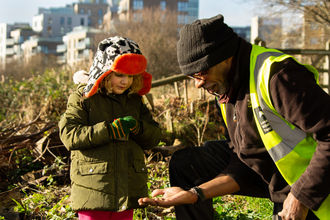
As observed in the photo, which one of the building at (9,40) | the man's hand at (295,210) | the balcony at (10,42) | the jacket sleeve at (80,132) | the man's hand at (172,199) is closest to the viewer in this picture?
the man's hand at (295,210)

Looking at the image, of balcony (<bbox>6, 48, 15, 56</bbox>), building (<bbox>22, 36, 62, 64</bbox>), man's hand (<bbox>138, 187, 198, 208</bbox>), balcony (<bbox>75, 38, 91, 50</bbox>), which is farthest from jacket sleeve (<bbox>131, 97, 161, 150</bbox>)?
balcony (<bbox>6, 48, 15, 56</bbox>)

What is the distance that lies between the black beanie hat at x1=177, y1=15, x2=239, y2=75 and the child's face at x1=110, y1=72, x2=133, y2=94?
26.2 inches

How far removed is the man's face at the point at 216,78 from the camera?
6.91 ft

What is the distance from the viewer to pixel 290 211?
5.96 ft

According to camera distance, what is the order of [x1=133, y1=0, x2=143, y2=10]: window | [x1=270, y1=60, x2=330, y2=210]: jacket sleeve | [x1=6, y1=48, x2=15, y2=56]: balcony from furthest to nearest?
1. [x1=6, y1=48, x2=15, y2=56]: balcony
2. [x1=133, y1=0, x2=143, y2=10]: window
3. [x1=270, y1=60, x2=330, y2=210]: jacket sleeve

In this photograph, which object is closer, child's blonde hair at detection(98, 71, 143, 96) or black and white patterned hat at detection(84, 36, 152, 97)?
black and white patterned hat at detection(84, 36, 152, 97)

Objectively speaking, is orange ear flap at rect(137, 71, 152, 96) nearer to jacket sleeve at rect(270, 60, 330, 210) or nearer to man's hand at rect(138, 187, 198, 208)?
man's hand at rect(138, 187, 198, 208)

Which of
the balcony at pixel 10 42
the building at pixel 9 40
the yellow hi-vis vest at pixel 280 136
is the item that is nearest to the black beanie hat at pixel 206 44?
the yellow hi-vis vest at pixel 280 136

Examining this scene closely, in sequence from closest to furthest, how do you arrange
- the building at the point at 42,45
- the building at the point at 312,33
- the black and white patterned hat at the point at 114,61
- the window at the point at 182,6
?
A: the black and white patterned hat at the point at 114,61, the building at the point at 312,33, the window at the point at 182,6, the building at the point at 42,45

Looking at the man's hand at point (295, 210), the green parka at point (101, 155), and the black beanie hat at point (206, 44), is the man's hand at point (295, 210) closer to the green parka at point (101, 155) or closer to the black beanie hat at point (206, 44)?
the black beanie hat at point (206, 44)

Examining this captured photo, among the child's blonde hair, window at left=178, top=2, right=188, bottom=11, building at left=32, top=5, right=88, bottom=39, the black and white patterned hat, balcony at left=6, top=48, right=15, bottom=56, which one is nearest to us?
the black and white patterned hat

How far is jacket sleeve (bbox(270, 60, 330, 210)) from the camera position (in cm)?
167

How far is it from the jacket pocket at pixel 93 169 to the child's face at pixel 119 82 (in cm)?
61

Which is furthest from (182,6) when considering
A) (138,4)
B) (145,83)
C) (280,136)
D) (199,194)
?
(280,136)
